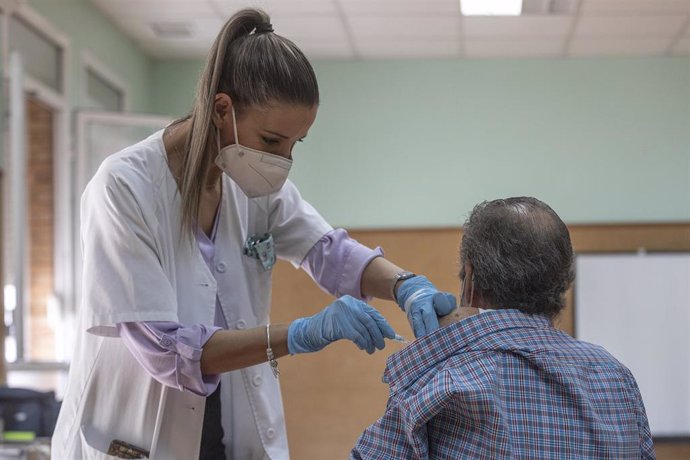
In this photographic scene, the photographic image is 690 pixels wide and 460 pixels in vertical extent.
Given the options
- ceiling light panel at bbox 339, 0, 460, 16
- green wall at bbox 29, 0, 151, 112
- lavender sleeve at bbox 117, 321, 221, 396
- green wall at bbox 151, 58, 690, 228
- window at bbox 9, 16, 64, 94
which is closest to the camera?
lavender sleeve at bbox 117, 321, 221, 396

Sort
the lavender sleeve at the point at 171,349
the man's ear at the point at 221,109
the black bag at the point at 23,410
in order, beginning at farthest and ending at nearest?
the black bag at the point at 23,410
the man's ear at the point at 221,109
the lavender sleeve at the point at 171,349

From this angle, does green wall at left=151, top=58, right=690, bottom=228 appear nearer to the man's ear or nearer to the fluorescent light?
the fluorescent light

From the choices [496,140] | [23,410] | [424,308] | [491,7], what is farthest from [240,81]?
[496,140]

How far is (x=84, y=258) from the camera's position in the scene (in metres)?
1.44


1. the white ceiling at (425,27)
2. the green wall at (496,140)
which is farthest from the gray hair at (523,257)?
the green wall at (496,140)

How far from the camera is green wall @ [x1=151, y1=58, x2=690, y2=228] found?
19.5 feet

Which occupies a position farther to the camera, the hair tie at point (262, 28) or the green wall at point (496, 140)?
the green wall at point (496, 140)

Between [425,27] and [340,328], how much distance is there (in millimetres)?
4252

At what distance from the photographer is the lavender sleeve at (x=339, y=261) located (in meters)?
1.71

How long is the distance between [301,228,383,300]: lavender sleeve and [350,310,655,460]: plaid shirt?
431 millimetres

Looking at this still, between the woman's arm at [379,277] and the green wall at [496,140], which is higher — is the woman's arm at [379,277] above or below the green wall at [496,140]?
below

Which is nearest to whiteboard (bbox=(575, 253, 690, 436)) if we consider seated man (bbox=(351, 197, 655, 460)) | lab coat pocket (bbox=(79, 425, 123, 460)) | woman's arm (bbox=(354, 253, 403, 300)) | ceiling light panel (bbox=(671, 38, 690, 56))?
ceiling light panel (bbox=(671, 38, 690, 56))

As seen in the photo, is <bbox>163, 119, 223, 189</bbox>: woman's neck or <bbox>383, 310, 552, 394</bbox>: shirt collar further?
<bbox>163, 119, 223, 189</bbox>: woman's neck

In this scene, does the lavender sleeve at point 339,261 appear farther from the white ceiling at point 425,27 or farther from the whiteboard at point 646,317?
the whiteboard at point 646,317
